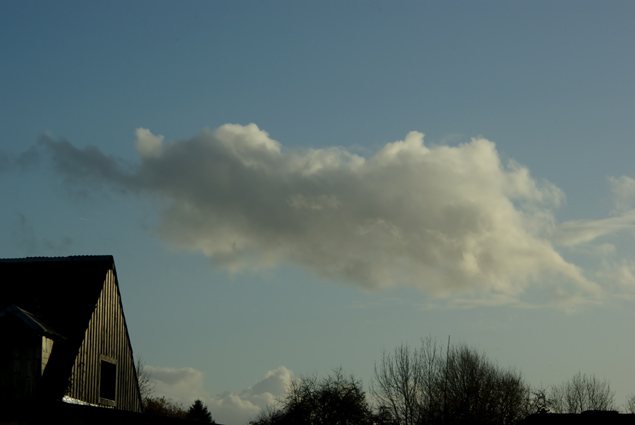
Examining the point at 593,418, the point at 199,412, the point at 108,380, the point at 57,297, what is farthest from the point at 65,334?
the point at 199,412

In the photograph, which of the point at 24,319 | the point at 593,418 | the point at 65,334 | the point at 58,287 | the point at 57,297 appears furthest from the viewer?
the point at 58,287

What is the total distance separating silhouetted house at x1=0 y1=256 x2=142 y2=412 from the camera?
2359 centimetres

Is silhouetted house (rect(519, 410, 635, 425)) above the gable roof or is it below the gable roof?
below

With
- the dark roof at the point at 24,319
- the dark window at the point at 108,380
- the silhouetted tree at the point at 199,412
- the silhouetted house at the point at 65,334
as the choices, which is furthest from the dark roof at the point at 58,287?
the silhouetted tree at the point at 199,412

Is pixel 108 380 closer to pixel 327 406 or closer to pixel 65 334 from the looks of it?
pixel 65 334

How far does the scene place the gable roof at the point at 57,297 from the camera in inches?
944

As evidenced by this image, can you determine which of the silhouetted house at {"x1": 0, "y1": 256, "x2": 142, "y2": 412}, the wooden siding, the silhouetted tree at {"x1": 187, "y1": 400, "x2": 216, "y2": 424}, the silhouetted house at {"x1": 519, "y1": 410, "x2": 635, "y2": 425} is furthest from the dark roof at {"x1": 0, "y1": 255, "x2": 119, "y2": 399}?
the silhouetted tree at {"x1": 187, "y1": 400, "x2": 216, "y2": 424}

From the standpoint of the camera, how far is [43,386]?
23594 mm

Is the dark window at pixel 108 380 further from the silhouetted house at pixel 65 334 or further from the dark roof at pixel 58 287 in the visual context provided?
the dark roof at pixel 58 287

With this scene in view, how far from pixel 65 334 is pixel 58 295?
7.22ft

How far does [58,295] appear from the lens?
27156 mm

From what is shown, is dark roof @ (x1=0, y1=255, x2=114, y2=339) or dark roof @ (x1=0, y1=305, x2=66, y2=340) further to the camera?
dark roof @ (x1=0, y1=255, x2=114, y2=339)

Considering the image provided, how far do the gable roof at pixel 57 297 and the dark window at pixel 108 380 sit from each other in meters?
2.46

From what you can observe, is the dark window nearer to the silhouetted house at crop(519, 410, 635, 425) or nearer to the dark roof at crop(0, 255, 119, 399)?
the dark roof at crop(0, 255, 119, 399)
